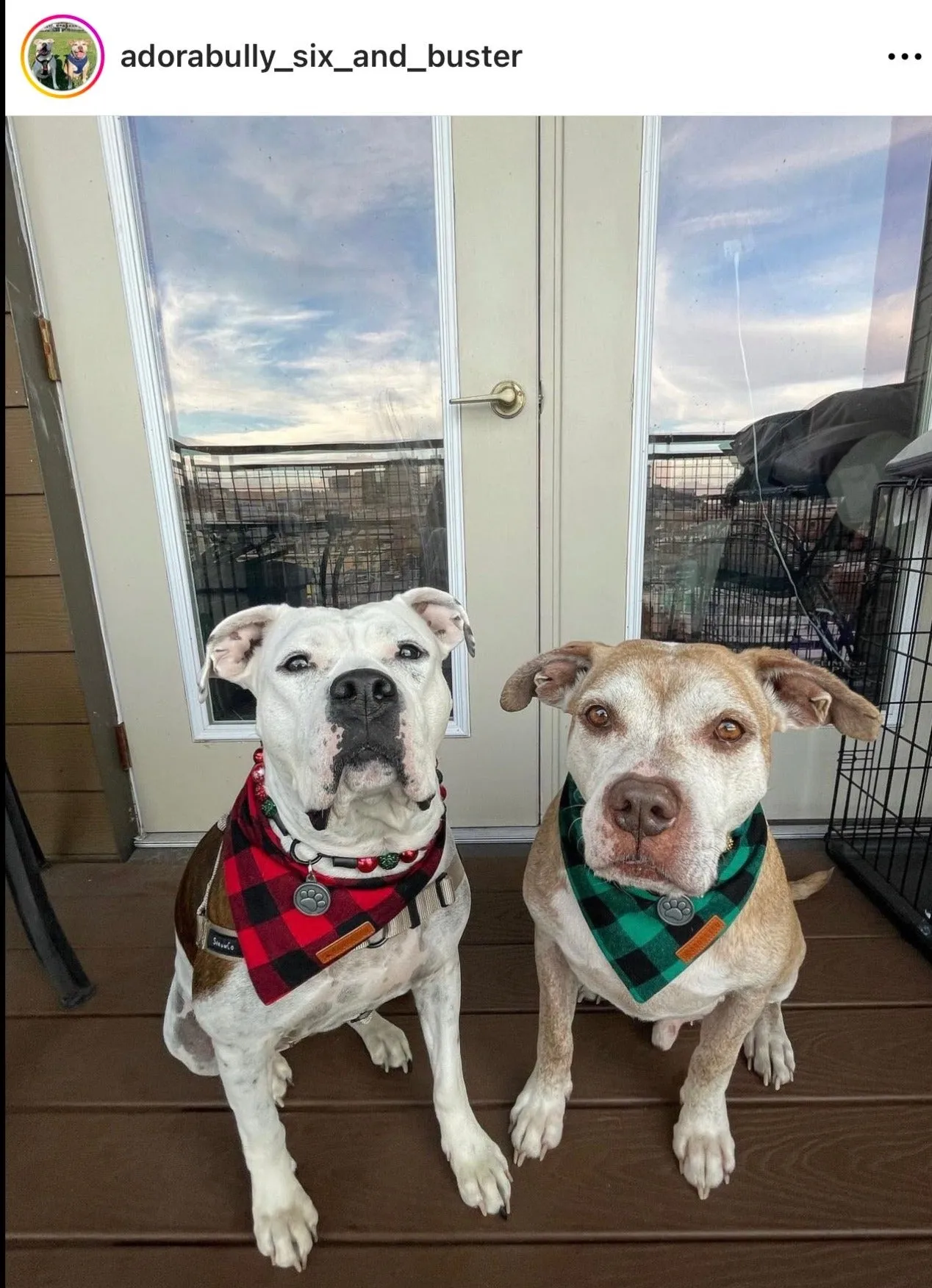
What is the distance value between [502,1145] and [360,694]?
1074mm

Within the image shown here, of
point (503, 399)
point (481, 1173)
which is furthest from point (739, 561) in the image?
point (481, 1173)

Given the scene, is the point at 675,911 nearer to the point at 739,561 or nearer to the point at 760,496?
the point at 739,561

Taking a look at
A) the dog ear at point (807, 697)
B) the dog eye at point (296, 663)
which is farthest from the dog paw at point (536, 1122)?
the dog eye at point (296, 663)

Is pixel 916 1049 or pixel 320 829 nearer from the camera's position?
pixel 320 829

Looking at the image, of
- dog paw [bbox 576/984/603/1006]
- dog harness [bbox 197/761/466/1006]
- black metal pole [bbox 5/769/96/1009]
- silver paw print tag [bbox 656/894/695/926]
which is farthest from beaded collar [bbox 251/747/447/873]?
dog paw [bbox 576/984/603/1006]

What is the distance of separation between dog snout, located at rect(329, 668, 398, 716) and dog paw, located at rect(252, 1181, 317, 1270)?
945 mm

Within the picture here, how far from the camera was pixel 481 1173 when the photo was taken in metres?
1.35

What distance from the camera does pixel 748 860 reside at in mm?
1295

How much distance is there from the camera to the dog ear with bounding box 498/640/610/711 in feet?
4.69

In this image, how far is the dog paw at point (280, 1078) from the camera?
1.55m
